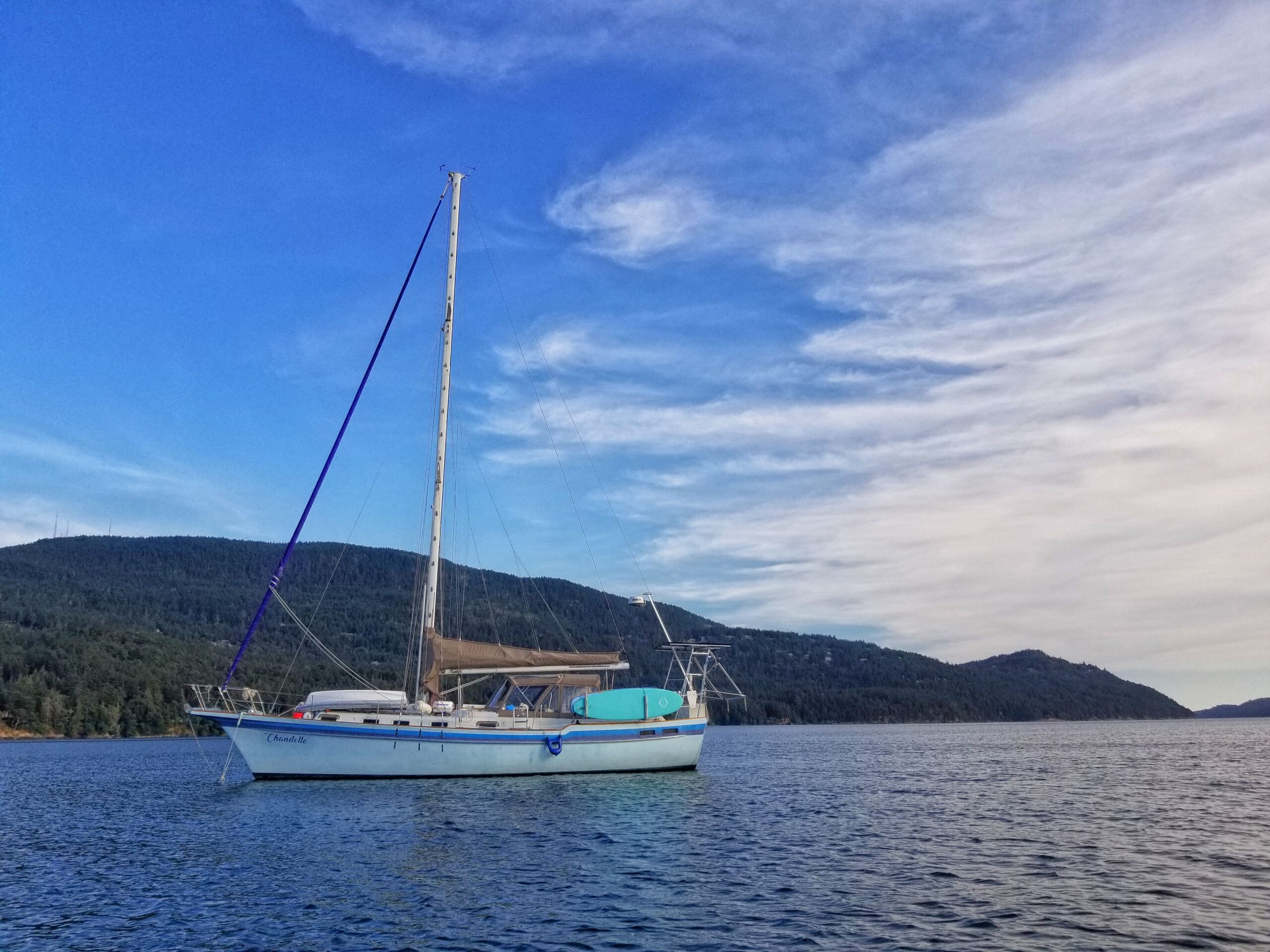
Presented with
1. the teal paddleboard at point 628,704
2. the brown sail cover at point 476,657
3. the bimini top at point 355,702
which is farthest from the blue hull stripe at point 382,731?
the brown sail cover at point 476,657

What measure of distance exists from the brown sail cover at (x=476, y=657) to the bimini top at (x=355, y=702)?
5.93ft

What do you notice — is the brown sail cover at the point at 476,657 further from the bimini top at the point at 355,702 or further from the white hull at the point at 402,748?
the white hull at the point at 402,748

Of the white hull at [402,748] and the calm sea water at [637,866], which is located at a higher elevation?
the white hull at [402,748]

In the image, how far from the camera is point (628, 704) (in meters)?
50.6

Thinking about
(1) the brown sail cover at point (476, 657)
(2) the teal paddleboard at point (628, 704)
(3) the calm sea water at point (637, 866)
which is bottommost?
(3) the calm sea water at point (637, 866)

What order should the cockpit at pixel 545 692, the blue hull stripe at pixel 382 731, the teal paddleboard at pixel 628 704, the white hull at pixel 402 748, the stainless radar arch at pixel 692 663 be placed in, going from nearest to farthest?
the blue hull stripe at pixel 382 731 → the white hull at pixel 402 748 → the teal paddleboard at pixel 628 704 → the cockpit at pixel 545 692 → the stainless radar arch at pixel 692 663

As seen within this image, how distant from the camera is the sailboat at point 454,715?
4491cm

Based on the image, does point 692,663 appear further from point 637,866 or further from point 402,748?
point 637,866

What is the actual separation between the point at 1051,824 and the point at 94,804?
148ft

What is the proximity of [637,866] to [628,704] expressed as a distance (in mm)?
25243

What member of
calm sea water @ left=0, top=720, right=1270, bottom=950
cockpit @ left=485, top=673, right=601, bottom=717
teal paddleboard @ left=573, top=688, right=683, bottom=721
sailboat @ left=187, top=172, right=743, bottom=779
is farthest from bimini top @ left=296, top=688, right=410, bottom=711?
teal paddleboard @ left=573, top=688, right=683, bottom=721

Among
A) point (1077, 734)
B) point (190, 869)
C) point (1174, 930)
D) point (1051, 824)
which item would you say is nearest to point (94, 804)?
point (190, 869)

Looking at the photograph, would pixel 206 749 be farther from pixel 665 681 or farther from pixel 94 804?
pixel 665 681

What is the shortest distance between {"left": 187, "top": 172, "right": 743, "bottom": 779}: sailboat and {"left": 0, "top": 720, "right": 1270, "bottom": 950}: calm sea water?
1270 millimetres
